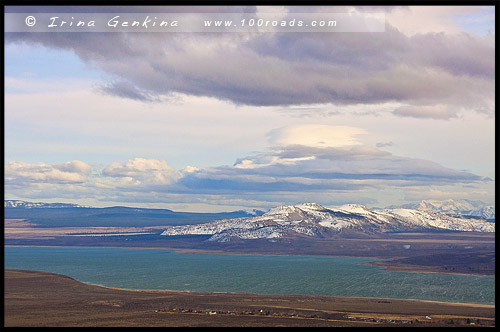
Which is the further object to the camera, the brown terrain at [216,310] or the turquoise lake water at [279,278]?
the turquoise lake water at [279,278]

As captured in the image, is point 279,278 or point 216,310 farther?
point 279,278

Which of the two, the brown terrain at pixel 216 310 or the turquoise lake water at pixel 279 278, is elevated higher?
the brown terrain at pixel 216 310

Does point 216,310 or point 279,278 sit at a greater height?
point 216,310

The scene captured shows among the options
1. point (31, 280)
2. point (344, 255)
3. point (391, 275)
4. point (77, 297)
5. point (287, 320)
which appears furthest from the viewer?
point (344, 255)
